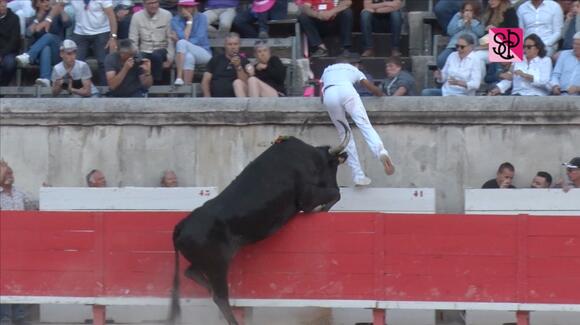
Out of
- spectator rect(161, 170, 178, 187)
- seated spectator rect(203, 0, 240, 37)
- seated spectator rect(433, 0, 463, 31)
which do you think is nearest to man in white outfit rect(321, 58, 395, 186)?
spectator rect(161, 170, 178, 187)

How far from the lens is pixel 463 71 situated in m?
15.2

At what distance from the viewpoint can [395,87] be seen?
1547 centimetres

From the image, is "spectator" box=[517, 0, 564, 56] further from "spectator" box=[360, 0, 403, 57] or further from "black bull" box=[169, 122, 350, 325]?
"black bull" box=[169, 122, 350, 325]

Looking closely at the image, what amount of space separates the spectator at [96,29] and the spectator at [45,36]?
283 millimetres

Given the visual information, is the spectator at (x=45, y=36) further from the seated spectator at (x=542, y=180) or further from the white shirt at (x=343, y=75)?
the seated spectator at (x=542, y=180)

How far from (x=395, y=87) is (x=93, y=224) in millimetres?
3670

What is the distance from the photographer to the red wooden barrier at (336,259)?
13.4m

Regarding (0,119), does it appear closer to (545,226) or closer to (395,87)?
(395,87)

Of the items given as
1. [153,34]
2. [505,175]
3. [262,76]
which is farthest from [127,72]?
[505,175]

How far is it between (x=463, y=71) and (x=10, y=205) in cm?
485

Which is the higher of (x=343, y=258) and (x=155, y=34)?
(x=155, y=34)

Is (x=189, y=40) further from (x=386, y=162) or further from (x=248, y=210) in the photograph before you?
(x=248, y=210)

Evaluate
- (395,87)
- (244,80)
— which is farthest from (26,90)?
(395,87)
